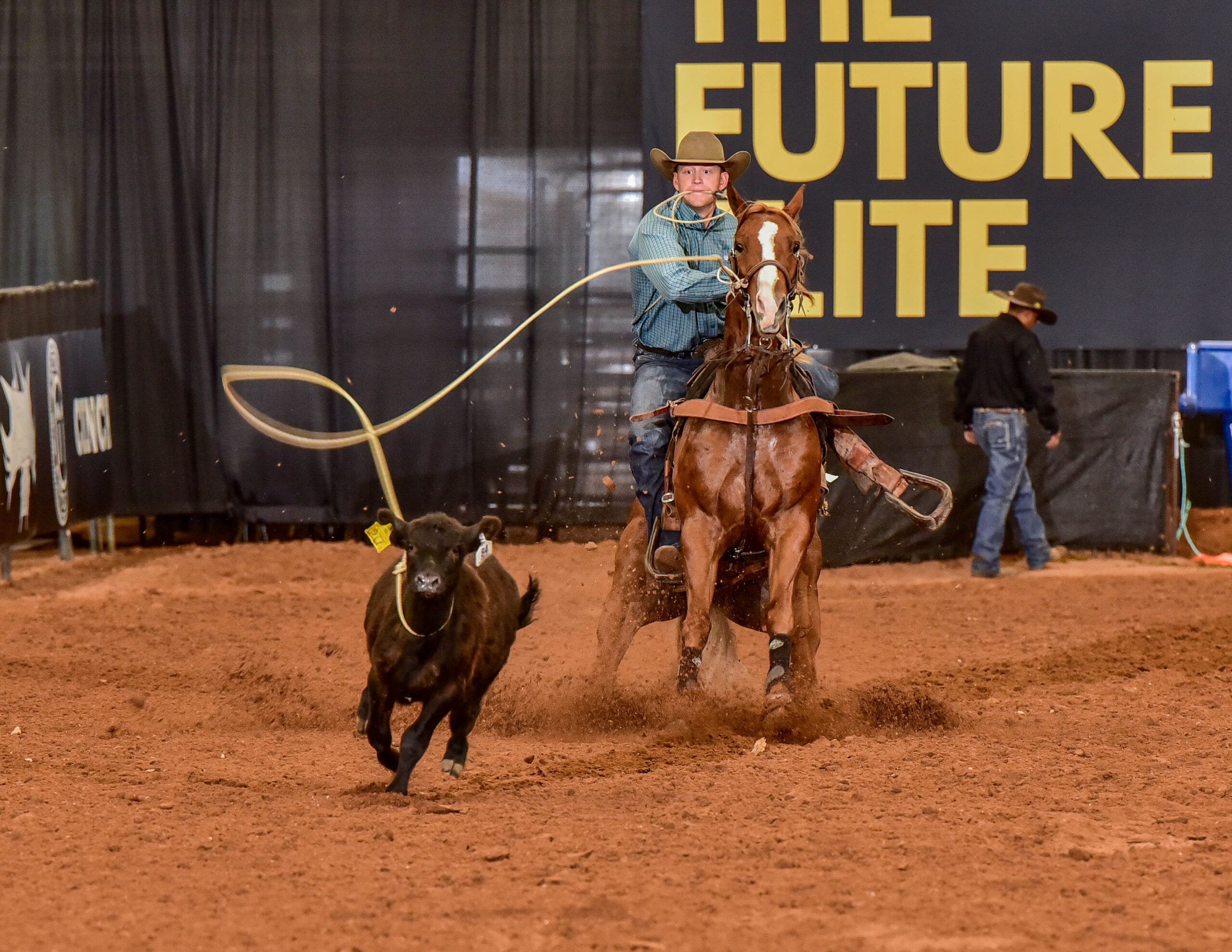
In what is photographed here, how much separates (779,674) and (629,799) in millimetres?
1019

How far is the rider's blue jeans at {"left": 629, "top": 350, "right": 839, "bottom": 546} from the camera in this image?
6.69 metres

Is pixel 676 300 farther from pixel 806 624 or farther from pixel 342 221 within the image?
pixel 342 221

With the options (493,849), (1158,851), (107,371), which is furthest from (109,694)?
(107,371)

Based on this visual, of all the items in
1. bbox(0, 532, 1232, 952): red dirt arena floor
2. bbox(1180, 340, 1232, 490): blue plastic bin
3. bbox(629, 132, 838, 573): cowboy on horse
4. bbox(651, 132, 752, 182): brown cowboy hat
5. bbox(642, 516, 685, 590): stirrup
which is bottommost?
bbox(0, 532, 1232, 952): red dirt arena floor

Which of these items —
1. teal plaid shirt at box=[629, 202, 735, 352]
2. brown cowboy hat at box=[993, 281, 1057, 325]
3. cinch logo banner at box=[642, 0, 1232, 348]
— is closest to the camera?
teal plaid shirt at box=[629, 202, 735, 352]

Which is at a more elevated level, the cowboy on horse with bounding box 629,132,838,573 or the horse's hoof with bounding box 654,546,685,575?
the cowboy on horse with bounding box 629,132,838,573

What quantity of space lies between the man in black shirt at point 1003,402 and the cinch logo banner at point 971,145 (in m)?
1.07

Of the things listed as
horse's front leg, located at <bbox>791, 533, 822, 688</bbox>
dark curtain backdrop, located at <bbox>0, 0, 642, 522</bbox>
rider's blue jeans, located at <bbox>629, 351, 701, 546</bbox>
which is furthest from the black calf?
dark curtain backdrop, located at <bbox>0, 0, 642, 522</bbox>

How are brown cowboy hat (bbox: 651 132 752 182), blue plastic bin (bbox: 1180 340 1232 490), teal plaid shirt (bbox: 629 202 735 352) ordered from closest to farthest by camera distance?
teal plaid shirt (bbox: 629 202 735 352) → brown cowboy hat (bbox: 651 132 752 182) → blue plastic bin (bbox: 1180 340 1232 490)

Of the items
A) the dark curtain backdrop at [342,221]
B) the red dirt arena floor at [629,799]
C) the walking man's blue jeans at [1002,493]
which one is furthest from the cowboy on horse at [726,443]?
the dark curtain backdrop at [342,221]

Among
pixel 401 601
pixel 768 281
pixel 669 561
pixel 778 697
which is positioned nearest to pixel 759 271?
pixel 768 281

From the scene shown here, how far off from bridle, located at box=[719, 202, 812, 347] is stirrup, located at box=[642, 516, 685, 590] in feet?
3.32

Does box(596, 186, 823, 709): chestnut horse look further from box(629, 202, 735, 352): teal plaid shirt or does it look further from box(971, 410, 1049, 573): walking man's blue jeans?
box(971, 410, 1049, 573): walking man's blue jeans

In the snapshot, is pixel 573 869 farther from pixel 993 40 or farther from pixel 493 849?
pixel 993 40
